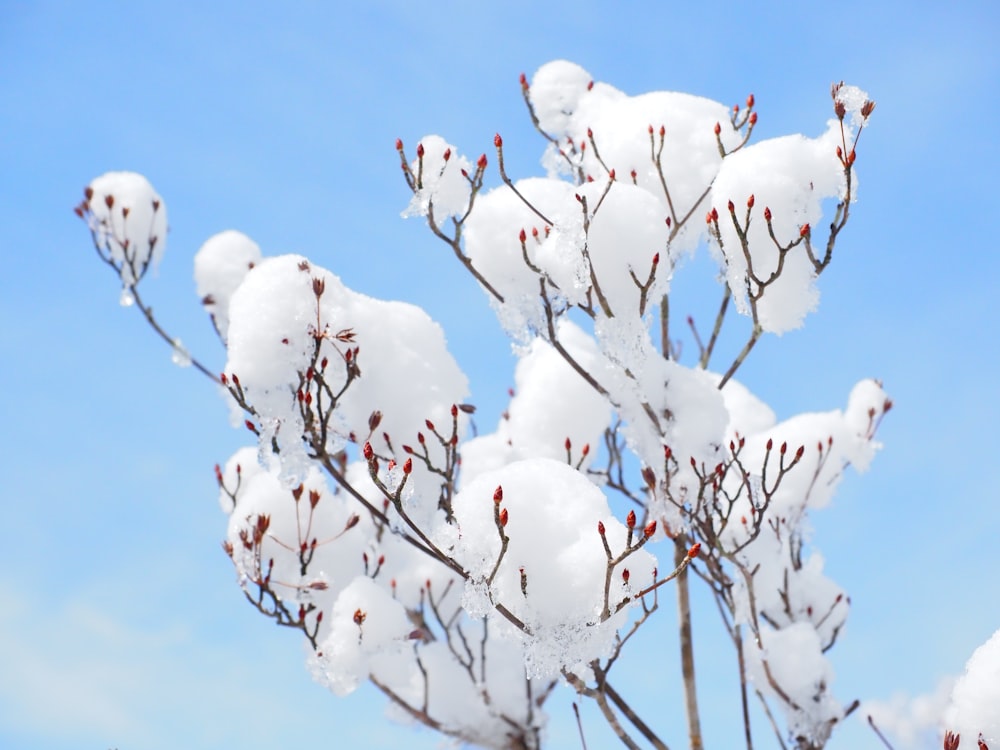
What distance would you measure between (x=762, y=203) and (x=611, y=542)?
5.71 feet

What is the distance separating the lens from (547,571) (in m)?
2.58

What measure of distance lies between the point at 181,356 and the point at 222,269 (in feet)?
3.54

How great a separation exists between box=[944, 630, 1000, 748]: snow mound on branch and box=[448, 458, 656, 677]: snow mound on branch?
3.35ft

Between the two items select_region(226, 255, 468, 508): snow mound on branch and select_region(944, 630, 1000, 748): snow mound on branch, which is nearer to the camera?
select_region(944, 630, 1000, 748): snow mound on branch

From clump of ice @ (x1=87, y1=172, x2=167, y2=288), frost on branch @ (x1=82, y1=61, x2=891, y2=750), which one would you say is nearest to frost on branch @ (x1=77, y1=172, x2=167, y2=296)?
clump of ice @ (x1=87, y1=172, x2=167, y2=288)

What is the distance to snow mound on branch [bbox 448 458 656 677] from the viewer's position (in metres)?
2.53

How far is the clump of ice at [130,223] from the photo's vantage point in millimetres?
5523

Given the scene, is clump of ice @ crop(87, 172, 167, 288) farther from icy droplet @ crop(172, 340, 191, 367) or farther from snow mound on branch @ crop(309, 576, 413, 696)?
snow mound on branch @ crop(309, 576, 413, 696)

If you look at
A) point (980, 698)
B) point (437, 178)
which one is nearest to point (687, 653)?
point (980, 698)

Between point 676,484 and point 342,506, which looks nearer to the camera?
point 676,484

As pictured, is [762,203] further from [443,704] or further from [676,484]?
[443,704]

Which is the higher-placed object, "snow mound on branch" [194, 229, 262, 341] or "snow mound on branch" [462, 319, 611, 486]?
"snow mound on branch" [194, 229, 262, 341]

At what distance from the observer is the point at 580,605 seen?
8.30 feet

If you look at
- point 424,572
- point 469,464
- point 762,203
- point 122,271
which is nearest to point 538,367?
point 469,464
